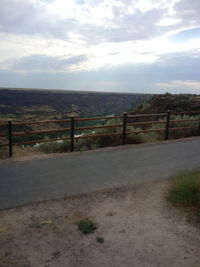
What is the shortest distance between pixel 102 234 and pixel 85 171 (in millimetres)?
2670

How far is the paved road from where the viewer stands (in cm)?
499

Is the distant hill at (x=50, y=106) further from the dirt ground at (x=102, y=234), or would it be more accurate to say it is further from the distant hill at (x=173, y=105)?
the dirt ground at (x=102, y=234)

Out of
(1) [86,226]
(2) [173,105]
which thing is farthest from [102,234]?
(2) [173,105]

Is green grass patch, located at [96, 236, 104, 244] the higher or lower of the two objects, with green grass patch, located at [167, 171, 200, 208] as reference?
lower

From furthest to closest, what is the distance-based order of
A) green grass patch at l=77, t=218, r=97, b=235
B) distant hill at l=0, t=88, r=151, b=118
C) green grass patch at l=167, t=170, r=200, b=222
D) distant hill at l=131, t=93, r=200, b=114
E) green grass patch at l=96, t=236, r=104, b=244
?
distant hill at l=0, t=88, r=151, b=118 → distant hill at l=131, t=93, r=200, b=114 → green grass patch at l=167, t=170, r=200, b=222 → green grass patch at l=77, t=218, r=97, b=235 → green grass patch at l=96, t=236, r=104, b=244

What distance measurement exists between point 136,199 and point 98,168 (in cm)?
184

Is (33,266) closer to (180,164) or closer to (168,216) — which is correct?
(168,216)

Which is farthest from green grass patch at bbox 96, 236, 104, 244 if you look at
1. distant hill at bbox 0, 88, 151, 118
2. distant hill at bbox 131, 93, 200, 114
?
distant hill at bbox 0, 88, 151, 118

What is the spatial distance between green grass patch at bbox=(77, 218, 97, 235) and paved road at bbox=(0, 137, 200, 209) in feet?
3.49

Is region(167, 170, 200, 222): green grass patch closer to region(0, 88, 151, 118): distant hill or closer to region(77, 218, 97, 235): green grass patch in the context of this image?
region(77, 218, 97, 235): green grass patch

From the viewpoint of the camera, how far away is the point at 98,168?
6.50m

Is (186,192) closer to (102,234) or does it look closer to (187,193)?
(187,193)

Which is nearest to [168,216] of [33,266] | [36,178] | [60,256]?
[60,256]

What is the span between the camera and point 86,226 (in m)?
3.81
